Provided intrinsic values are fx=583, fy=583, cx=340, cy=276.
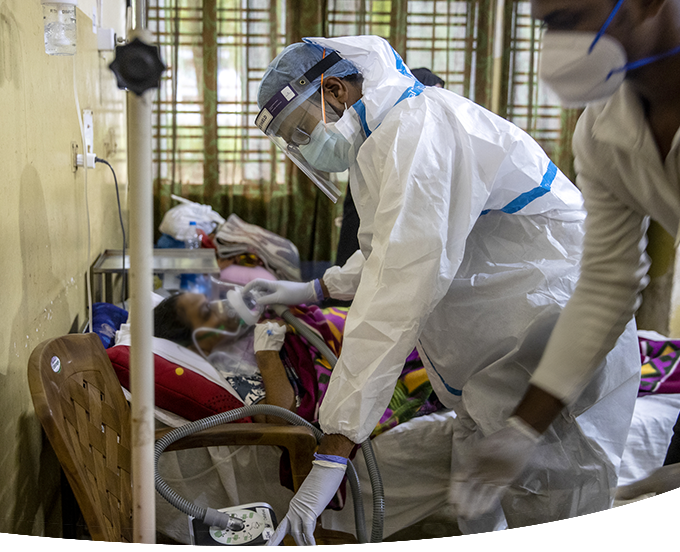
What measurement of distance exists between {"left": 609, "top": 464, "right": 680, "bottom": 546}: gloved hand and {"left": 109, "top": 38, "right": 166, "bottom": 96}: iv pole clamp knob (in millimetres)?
555

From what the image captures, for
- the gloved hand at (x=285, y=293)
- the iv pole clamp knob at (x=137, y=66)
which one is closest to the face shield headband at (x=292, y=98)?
the gloved hand at (x=285, y=293)

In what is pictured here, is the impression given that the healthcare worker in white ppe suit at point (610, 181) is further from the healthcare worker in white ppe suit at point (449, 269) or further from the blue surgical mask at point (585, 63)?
the healthcare worker in white ppe suit at point (449, 269)

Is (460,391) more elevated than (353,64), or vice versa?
(353,64)

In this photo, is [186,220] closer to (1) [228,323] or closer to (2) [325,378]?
(1) [228,323]

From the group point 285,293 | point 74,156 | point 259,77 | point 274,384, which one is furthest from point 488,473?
point 259,77

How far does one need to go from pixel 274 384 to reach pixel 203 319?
38 cm

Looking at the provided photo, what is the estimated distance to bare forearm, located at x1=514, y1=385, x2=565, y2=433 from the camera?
795 millimetres

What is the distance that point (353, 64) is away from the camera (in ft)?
4.19

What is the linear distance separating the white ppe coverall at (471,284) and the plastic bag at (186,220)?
85.4 inches

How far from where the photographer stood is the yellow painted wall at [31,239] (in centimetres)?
108

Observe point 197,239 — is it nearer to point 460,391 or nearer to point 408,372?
point 408,372

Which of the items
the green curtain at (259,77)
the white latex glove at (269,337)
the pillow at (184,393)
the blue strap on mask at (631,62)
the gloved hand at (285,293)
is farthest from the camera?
the green curtain at (259,77)

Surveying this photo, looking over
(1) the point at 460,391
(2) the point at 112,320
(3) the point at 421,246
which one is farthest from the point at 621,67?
(2) the point at 112,320

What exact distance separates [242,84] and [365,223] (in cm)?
298
